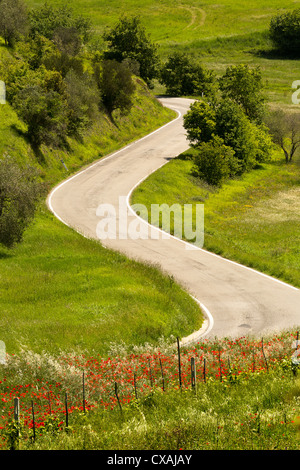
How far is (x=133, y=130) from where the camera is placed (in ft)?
228

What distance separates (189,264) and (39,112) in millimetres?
20277

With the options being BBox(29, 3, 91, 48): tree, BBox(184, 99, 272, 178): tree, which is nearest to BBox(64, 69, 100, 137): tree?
BBox(184, 99, 272, 178): tree

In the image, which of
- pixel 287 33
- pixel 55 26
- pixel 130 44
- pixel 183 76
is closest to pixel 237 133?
pixel 130 44

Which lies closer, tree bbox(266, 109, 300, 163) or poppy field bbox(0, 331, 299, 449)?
poppy field bbox(0, 331, 299, 449)

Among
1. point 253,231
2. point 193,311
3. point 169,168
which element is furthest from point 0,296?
point 169,168

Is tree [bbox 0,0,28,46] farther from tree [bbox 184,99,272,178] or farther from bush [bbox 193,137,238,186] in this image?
bush [bbox 193,137,238,186]

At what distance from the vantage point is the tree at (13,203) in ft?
99.5

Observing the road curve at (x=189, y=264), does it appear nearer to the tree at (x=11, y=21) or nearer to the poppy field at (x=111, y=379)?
the poppy field at (x=111, y=379)

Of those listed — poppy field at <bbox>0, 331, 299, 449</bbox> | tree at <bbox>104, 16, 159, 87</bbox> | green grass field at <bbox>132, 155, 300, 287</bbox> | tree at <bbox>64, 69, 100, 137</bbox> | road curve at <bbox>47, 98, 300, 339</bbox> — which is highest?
tree at <bbox>104, 16, 159, 87</bbox>

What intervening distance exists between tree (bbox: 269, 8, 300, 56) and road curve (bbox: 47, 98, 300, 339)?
9347 cm

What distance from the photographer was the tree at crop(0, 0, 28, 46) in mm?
60688

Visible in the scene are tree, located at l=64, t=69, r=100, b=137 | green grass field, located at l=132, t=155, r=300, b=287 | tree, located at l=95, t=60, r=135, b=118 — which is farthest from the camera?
tree, located at l=95, t=60, r=135, b=118

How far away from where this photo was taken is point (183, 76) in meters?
96.7

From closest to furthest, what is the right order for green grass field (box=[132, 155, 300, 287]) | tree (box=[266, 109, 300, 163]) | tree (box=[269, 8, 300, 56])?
green grass field (box=[132, 155, 300, 287]) < tree (box=[266, 109, 300, 163]) < tree (box=[269, 8, 300, 56])
